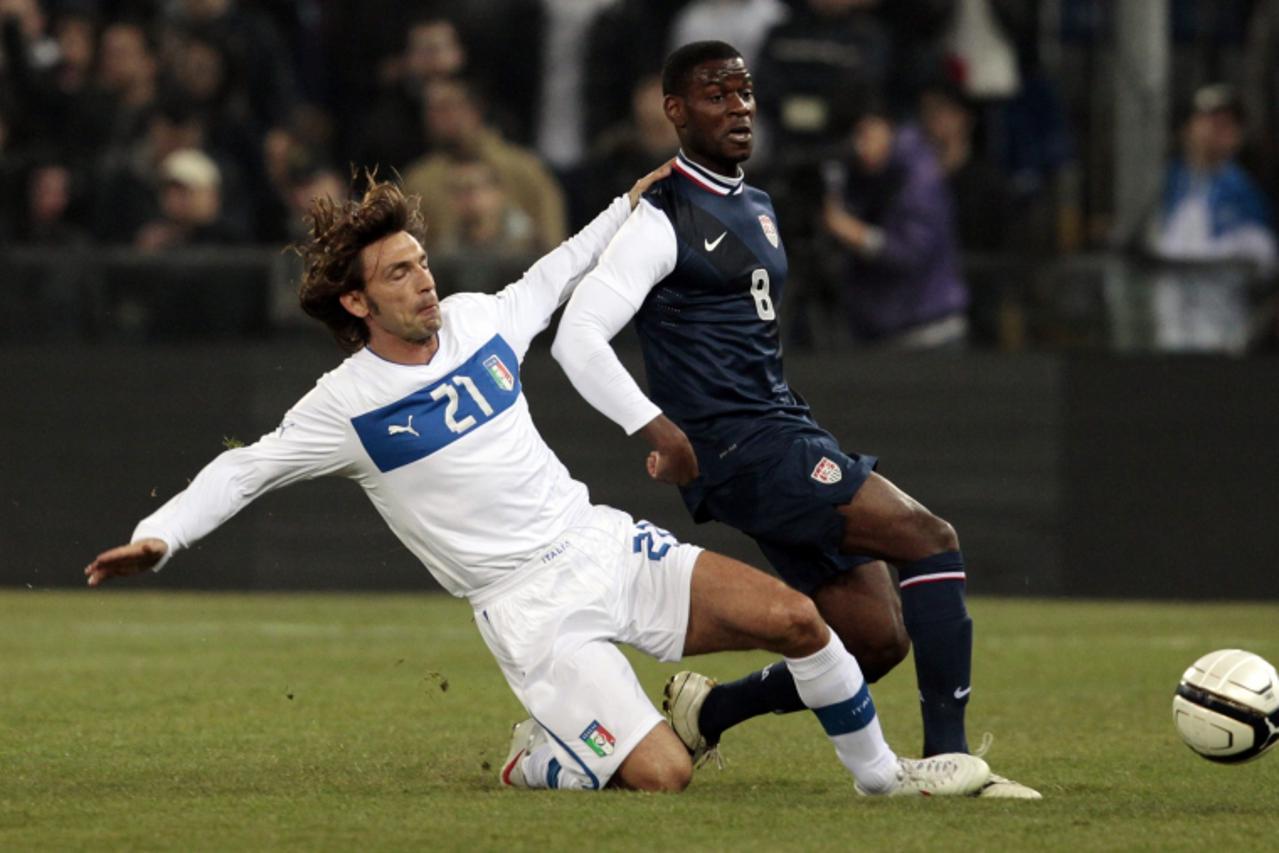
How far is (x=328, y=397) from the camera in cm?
642

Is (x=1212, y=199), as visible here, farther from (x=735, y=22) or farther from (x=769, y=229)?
(x=769, y=229)

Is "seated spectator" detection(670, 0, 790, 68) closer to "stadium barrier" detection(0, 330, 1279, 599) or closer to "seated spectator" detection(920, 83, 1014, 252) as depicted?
"seated spectator" detection(920, 83, 1014, 252)

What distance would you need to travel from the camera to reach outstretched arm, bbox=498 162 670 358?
688 cm

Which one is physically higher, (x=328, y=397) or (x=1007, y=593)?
(x=328, y=397)

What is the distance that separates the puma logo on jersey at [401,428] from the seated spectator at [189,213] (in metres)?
6.88

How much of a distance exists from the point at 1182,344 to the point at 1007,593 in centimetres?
164

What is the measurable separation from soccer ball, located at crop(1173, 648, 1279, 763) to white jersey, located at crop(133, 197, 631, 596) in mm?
1851

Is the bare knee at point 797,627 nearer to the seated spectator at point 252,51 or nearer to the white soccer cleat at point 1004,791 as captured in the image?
the white soccer cleat at point 1004,791

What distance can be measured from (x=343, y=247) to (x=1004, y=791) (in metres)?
2.40

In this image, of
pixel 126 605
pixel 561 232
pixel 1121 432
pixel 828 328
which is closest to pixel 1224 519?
pixel 1121 432

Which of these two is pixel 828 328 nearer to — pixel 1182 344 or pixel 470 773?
pixel 1182 344

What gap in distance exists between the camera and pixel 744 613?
6.42 meters

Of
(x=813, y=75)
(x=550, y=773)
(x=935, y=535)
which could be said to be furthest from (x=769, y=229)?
(x=813, y=75)

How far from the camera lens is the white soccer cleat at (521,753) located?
21.8ft
